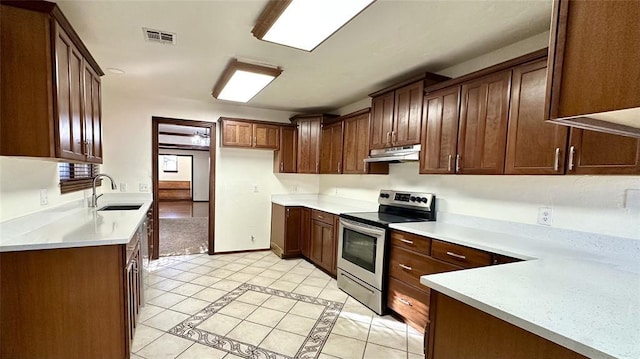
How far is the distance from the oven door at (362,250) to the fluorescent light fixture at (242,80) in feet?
5.78

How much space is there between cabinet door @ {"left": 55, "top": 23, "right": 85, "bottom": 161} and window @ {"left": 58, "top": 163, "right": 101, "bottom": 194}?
0.57 meters

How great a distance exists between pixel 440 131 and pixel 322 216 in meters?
1.91

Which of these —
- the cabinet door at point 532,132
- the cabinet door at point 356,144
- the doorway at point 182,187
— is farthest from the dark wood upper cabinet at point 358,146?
the doorway at point 182,187

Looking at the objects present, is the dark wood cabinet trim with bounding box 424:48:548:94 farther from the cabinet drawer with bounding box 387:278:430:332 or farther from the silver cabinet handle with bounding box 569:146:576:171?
the cabinet drawer with bounding box 387:278:430:332

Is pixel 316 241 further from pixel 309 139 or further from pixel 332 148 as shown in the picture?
pixel 309 139

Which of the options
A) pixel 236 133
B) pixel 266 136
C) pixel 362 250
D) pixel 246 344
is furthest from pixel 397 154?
pixel 236 133

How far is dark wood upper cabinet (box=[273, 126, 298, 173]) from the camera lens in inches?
179

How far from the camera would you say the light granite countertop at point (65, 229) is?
156cm

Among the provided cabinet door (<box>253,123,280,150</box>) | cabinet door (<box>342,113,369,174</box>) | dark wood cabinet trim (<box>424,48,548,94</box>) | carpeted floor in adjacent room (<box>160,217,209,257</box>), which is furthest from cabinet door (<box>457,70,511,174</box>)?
carpeted floor in adjacent room (<box>160,217,209,257</box>)

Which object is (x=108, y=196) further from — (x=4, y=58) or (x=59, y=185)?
(x=4, y=58)

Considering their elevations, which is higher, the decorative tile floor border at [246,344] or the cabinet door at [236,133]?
the cabinet door at [236,133]

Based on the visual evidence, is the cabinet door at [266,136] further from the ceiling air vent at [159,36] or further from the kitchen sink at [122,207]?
the ceiling air vent at [159,36]

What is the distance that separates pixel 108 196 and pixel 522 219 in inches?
184

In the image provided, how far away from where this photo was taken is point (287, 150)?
4.59 meters
